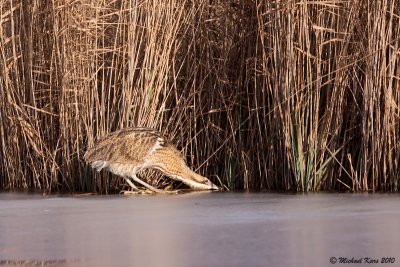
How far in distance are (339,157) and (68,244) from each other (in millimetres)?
2982

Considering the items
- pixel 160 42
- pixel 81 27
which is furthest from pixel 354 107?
pixel 81 27

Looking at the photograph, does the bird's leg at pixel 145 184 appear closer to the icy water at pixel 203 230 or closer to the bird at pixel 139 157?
the bird at pixel 139 157

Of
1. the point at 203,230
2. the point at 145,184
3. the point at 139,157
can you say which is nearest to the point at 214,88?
the point at 139,157

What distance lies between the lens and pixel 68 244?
6066mm

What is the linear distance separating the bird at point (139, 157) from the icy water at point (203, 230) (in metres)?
0.35

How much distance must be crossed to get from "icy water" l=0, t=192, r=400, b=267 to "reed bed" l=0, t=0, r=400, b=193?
0.45m

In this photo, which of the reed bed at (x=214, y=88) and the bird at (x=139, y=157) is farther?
the bird at (x=139, y=157)

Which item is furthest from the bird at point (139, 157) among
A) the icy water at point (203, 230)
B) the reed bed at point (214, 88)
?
the icy water at point (203, 230)

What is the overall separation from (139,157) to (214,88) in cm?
90

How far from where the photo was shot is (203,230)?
21.0 feet

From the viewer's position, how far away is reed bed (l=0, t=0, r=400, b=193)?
8.02 metres

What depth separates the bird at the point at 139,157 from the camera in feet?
27.5

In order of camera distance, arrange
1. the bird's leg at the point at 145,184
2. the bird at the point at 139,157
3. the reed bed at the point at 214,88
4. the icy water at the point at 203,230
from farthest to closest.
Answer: the bird's leg at the point at 145,184, the bird at the point at 139,157, the reed bed at the point at 214,88, the icy water at the point at 203,230

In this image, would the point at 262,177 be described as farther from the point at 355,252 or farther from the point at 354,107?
the point at 355,252
